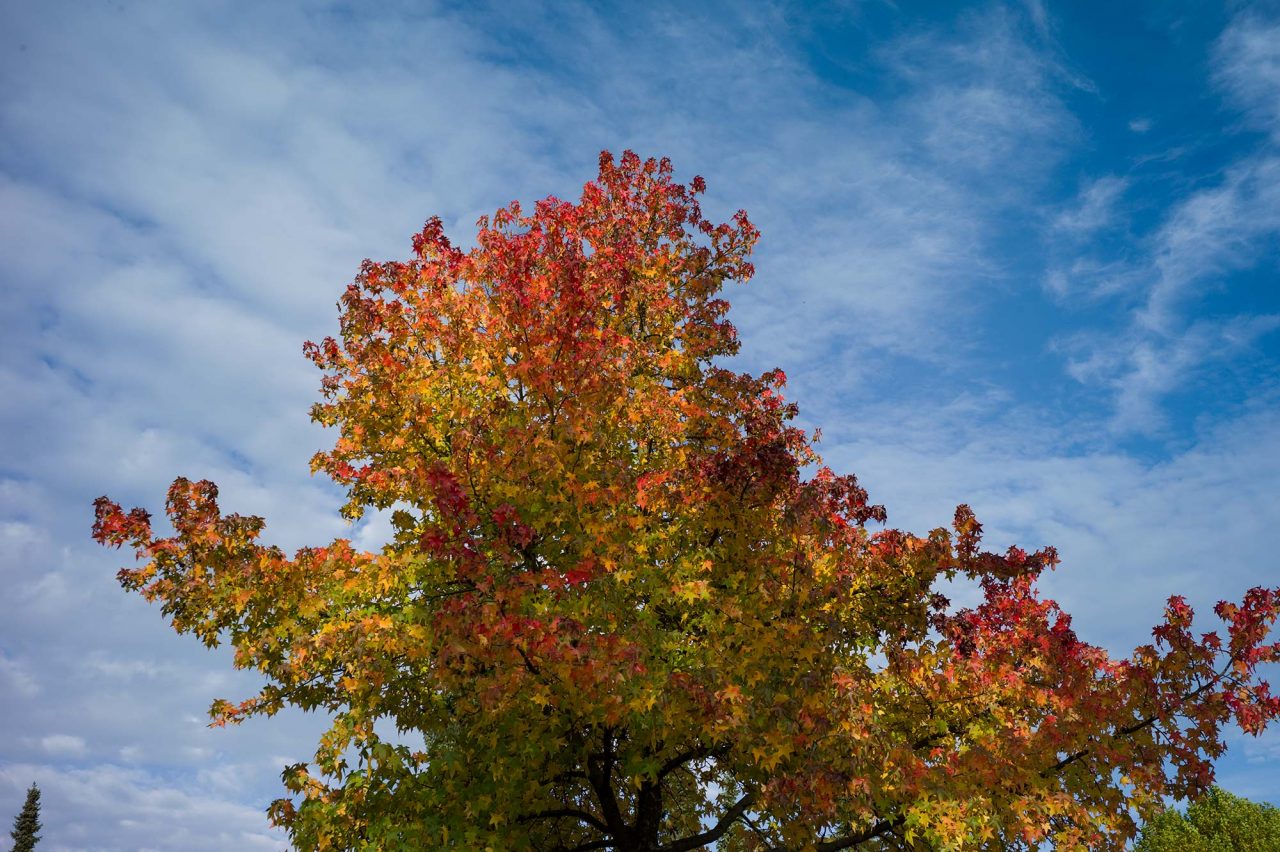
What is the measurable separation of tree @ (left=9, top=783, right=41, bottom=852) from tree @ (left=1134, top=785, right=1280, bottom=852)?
63431 millimetres

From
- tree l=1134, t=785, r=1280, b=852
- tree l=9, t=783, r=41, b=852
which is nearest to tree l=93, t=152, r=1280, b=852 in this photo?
tree l=1134, t=785, r=1280, b=852

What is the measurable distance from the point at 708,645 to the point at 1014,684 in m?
4.74

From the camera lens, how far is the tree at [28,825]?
53094 millimetres

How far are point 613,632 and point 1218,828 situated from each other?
1692 inches

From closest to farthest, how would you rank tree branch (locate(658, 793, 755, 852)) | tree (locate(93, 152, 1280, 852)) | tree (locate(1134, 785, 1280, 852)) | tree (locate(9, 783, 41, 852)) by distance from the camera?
1. tree (locate(93, 152, 1280, 852))
2. tree branch (locate(658, 793, 755, 852))
3. tree (locate(1134, 785, 1280, 852))
4. tree (locate(9, 783, 41, 852))

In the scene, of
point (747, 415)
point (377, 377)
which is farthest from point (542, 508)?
point (747, 415)

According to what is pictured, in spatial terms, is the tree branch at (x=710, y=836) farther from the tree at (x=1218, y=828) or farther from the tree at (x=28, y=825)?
the tree at (x=28, y=825)

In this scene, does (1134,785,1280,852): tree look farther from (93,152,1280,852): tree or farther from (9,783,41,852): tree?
(9,783,41,852): tree

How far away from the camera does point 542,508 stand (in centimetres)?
1060

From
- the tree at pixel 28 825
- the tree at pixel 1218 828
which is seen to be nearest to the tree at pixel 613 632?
the tree at pixel 1218 828

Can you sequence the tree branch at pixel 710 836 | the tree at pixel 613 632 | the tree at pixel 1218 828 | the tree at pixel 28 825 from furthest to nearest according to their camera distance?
the tree at pixel 28 825, the tree at pixel 1218 828, the tree branch at pixel 710 836, the tree at pixel 613 632

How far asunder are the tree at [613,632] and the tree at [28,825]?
189 ft

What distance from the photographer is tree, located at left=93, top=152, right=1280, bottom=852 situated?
31.4ft

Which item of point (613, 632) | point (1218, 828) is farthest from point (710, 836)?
point (1218, 828)
